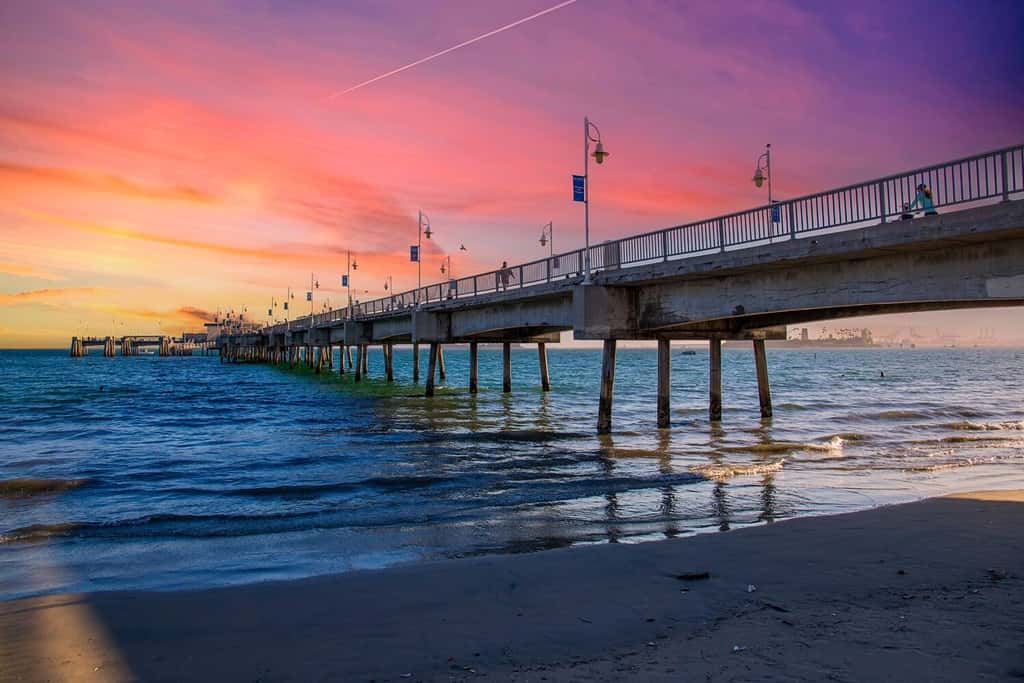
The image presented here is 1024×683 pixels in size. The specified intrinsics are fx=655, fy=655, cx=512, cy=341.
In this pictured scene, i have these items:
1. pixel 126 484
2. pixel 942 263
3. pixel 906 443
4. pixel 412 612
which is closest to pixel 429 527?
pixel 412 612

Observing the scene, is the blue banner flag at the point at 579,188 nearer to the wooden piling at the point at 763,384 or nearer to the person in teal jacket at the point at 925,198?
the wooden piling at the point at 763,384

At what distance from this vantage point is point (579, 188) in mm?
28344

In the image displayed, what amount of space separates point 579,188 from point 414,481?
16.2 meters

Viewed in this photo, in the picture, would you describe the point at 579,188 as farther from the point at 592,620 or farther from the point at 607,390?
the point at 592,620

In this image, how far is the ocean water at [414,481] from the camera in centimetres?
1088

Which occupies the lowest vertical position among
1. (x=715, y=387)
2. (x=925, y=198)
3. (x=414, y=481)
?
Answer: (x=414, y=481)

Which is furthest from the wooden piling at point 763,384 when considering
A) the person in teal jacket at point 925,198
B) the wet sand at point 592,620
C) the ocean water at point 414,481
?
the wet sand at point 592,620

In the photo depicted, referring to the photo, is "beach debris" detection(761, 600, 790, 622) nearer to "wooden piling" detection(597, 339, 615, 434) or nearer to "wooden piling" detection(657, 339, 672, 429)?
"wooden piling" detection(597, 339, 615, 434)

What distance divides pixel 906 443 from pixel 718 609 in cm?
2019

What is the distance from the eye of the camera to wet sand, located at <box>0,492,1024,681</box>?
5.75 metres

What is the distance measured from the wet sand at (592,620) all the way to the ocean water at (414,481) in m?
1.45

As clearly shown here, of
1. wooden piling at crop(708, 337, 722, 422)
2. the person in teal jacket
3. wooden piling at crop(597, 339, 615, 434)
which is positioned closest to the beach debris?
the person in teal jacket

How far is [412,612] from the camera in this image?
7422mm

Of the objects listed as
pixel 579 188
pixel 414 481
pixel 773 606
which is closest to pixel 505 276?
pixel 579 188
